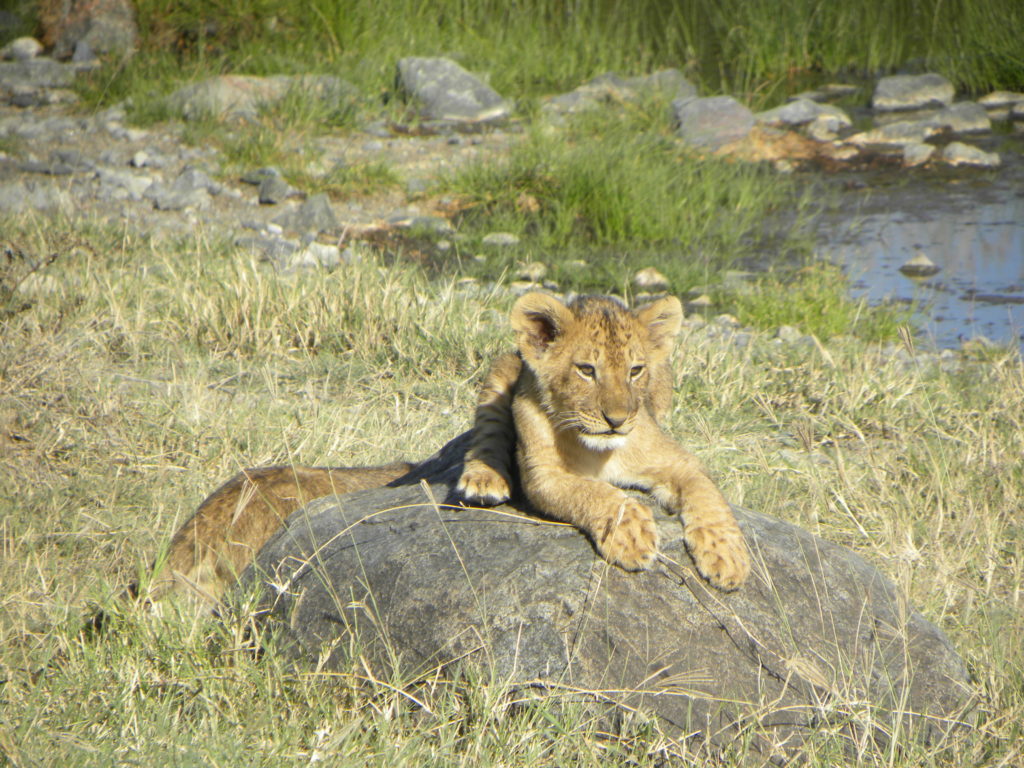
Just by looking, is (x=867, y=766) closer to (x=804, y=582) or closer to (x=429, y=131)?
(x=804, y=582)

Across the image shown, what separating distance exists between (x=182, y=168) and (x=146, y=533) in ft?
21.3

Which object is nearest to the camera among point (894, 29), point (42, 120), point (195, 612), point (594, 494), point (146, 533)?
point (594, 494)

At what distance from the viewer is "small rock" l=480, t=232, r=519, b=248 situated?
920 centimetres

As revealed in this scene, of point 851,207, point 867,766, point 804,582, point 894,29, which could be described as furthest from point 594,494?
point 894,29

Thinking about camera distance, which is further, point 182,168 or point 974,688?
point 182,168

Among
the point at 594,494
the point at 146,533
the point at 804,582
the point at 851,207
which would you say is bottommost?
the point at 851,207

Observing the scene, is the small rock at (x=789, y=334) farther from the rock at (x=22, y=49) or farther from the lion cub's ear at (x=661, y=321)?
the rock at (x=22, y=49)

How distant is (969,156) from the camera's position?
11.4 m

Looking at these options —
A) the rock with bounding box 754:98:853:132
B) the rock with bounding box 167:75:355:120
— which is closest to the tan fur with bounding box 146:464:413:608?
the rock with bounding box 167:75:355:120

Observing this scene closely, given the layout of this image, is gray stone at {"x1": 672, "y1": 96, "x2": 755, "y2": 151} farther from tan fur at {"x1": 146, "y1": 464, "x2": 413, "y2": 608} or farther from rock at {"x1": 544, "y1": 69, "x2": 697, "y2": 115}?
tan fur at {"x1": 146, "y1": 464, "x2": 413, "y2": 608}

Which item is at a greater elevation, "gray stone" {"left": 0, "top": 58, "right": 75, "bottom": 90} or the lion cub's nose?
the lion cub's nose

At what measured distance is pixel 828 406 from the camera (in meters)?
6.14

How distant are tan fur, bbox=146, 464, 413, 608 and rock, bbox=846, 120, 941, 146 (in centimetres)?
946

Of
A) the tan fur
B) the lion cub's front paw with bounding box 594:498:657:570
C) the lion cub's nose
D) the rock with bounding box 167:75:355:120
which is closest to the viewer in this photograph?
the lion cub's front paw with bounding box 594:498:657:570
